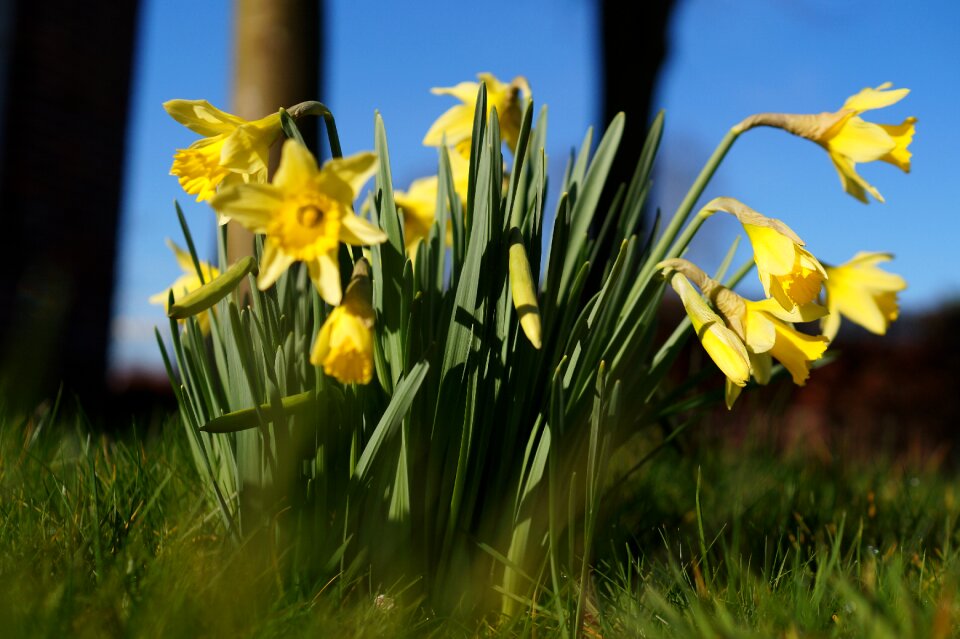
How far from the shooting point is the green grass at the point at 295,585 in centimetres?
101

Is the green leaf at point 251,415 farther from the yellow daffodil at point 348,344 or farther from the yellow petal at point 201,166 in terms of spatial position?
the yellow petal at point 201,166

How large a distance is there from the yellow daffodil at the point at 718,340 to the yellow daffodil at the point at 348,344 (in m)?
0.45

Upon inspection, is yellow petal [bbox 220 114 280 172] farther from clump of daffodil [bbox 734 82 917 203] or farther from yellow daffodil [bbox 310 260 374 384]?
clump of daffodil [bbox 734 82 917 203]

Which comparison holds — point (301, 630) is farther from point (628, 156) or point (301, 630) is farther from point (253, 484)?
point (628, 156)

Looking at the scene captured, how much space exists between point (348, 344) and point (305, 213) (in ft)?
0.57

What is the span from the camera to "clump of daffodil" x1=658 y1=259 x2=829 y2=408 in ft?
3.91

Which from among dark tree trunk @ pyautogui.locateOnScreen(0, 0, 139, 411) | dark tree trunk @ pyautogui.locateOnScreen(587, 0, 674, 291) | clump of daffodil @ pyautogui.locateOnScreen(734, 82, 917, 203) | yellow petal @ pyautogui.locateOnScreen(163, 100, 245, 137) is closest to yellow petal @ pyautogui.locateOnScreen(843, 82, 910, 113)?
clump of daffodil @ pyautogui.locateOnScreen(734, 82, 917, 203)

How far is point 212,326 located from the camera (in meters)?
1.39

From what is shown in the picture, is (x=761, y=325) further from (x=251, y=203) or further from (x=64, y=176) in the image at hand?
(x=64, y=176)

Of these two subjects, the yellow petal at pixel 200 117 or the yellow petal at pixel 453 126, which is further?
the yellow petal at pixel 453 126

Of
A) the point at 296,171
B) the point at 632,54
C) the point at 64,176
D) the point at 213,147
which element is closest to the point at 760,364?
the point at 296,171

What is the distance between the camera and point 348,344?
996 millimetres

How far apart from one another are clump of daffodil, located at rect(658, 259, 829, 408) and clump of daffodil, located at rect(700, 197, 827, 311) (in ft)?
0.11

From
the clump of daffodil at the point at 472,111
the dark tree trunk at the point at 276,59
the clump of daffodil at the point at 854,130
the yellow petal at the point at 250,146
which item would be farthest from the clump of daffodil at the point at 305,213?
the dark tree trunk at the point at 276,59
